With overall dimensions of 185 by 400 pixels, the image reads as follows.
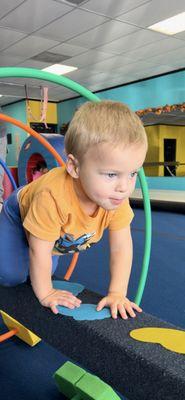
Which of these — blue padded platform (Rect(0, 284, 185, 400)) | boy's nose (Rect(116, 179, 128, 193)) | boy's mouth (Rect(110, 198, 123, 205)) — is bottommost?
blue padded platform (Rect(0, 284, 185, 400))

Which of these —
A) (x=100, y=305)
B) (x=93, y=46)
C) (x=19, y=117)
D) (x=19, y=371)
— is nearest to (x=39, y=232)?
(x=100, y=305)

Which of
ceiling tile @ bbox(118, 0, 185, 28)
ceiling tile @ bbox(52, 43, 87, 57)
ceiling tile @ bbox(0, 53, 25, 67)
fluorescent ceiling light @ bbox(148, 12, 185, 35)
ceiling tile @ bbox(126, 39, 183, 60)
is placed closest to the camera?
ceiling tile @ bbox(118, 0, 185, 28)

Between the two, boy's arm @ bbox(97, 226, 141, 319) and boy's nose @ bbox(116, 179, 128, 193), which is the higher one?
boy's nose @ bbox(116, 179, 128, 193)

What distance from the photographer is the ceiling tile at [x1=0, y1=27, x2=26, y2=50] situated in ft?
14.5

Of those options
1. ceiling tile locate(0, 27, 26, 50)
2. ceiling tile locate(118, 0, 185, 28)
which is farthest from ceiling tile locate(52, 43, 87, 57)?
ceiling tile locate(118, 0, 185, 28)

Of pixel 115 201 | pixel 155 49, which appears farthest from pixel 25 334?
pixel 155 49

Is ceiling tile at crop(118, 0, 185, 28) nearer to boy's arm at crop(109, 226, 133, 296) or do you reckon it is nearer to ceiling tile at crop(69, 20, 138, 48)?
ceiling tile at crop(69, 20, 138, 48)

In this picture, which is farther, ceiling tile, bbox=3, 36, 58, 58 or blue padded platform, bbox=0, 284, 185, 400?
ceiling tile, bbox=3, 36, 58, 58

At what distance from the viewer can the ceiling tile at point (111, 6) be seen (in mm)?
3569

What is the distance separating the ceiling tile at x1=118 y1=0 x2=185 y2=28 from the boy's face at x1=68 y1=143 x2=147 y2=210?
3437 mm

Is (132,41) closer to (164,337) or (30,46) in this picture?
(30,46)

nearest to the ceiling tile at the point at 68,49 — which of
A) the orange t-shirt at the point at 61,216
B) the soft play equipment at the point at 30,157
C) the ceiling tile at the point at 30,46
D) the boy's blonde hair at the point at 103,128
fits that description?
the ceiling tile at the point at 30,46

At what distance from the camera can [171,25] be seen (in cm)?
429

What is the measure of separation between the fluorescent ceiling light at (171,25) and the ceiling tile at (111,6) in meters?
0.63
